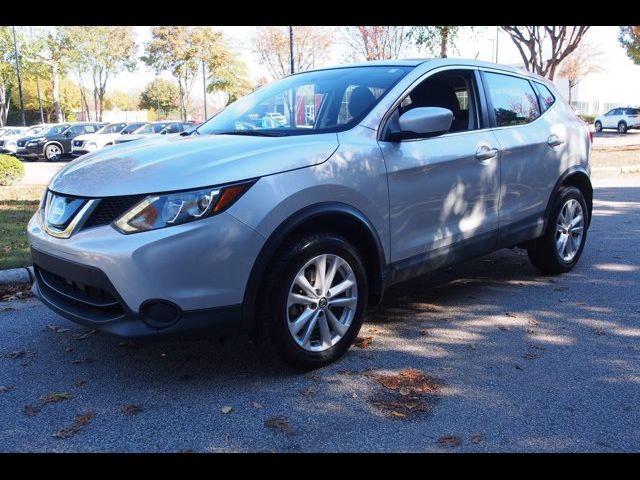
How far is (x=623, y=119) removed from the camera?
134 ft

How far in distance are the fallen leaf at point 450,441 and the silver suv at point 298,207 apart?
96 centimetres

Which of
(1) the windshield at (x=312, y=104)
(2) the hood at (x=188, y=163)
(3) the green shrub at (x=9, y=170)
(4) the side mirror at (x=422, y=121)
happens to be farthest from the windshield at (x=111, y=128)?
(4) the side mirror at (x=422, y=121)

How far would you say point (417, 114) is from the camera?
3.87 meters

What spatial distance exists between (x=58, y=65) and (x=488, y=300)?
48587 mm

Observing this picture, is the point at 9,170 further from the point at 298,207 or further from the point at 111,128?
the point at 111,128

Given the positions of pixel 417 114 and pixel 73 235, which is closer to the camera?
pixel 73 235

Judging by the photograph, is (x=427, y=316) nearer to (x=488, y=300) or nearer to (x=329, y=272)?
(x=488, y=300)

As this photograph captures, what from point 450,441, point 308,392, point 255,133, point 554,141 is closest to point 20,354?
point 308,392

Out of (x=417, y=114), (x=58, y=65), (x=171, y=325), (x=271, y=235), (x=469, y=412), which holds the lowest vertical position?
(x=469, y=412)

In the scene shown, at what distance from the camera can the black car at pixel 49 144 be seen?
26308 millimetres

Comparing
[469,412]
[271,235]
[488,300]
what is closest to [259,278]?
[271,235]

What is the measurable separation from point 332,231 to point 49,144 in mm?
25825

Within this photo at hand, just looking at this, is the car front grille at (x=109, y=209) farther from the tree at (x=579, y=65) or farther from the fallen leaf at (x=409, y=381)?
the tree at (x=579, y=65)

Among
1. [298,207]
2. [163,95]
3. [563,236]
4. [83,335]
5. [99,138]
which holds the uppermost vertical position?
[163,95]
